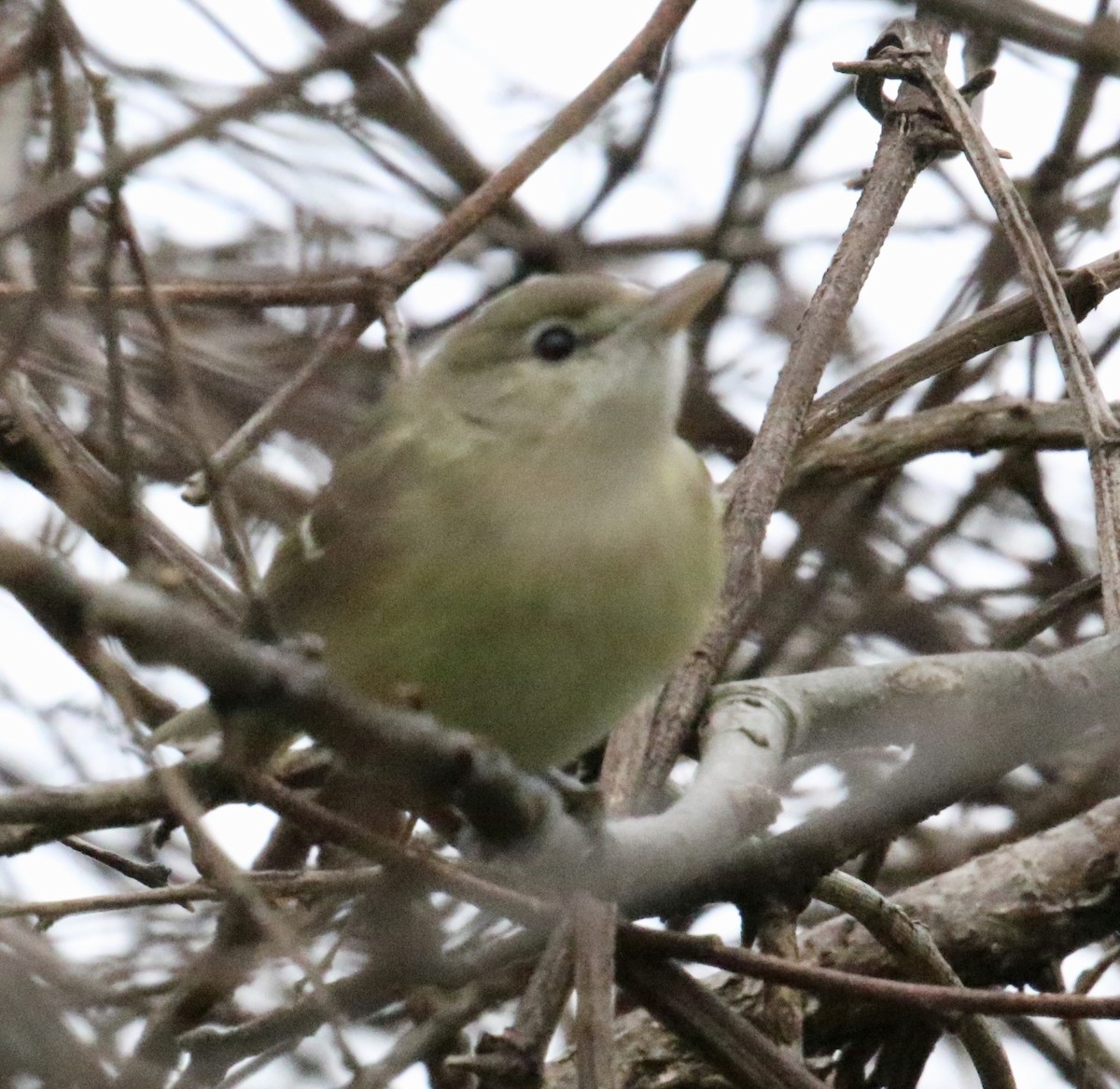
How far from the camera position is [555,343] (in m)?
2.96

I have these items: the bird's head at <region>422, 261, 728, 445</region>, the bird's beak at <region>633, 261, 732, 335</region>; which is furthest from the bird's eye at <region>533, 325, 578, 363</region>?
the bird's beak at <region>633, 261, 732, 335</region>

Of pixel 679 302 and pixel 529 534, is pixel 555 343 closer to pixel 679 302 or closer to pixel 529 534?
pixel 679 302

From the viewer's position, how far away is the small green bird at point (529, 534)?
2.47 metres

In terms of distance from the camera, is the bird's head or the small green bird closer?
the small green bird

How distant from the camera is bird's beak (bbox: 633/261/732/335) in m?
2.84

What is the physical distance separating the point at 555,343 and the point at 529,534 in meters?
0.55

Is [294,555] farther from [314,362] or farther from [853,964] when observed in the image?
[853,964]

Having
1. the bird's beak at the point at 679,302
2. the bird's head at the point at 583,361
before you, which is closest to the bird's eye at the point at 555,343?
the bird's head at the point at 583,361

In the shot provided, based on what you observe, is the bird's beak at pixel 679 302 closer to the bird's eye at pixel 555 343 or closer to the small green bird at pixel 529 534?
the small green bird at pixel 529 534

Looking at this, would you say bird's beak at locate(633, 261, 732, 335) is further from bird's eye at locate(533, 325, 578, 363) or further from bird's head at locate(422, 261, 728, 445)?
bird's eye at locate(533, 325, 578, 363)

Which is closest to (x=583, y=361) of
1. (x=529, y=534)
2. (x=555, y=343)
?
(x=555, y=343)

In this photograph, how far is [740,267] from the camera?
4816 millimetres

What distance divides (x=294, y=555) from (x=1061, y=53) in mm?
1483

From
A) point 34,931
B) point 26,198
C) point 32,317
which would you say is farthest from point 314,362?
point 34,931
